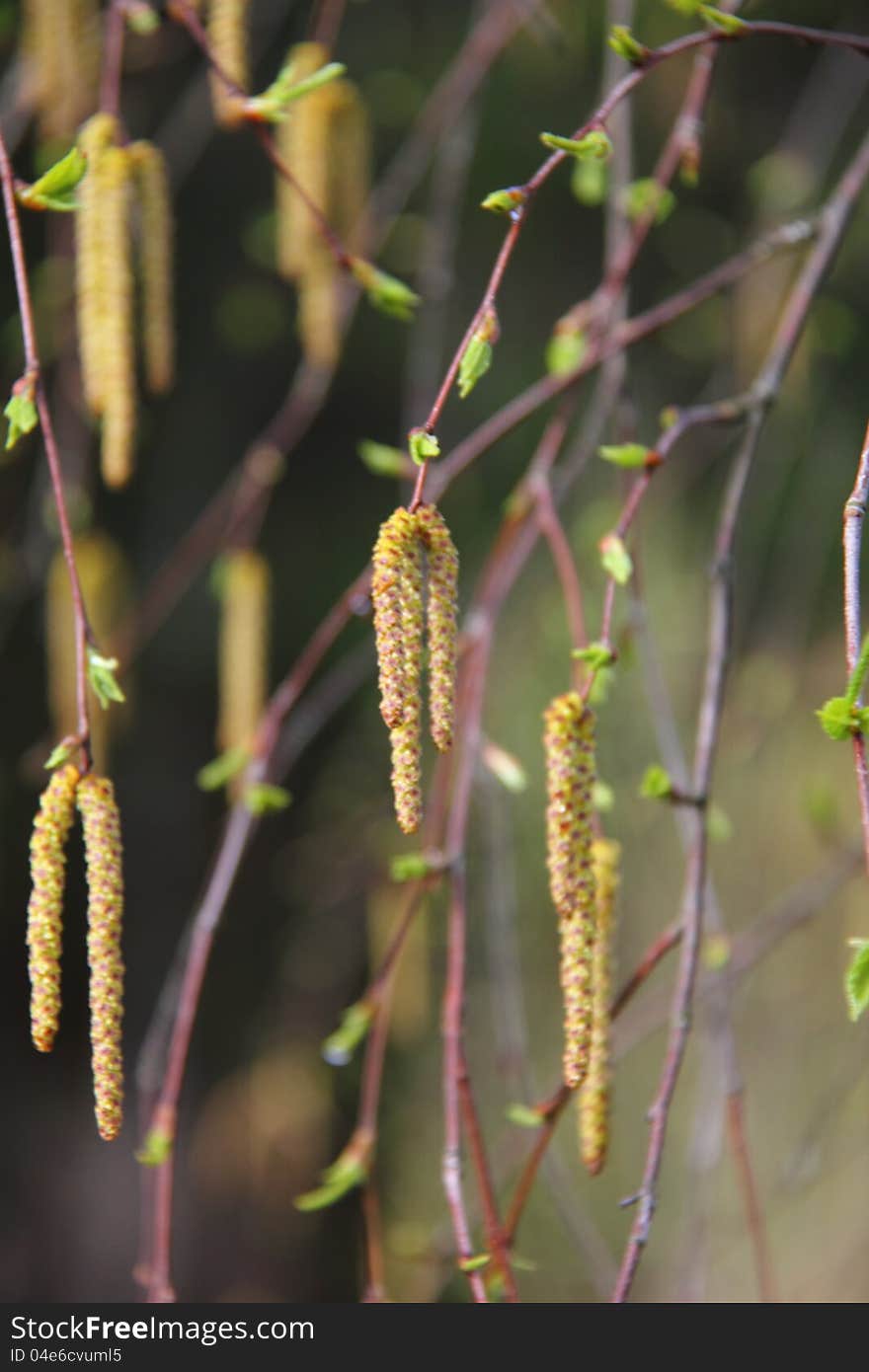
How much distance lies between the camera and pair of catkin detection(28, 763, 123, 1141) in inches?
33.6

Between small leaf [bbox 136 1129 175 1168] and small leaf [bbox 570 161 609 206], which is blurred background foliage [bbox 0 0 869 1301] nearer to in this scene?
small leaf [bbox 570 161 609 206]

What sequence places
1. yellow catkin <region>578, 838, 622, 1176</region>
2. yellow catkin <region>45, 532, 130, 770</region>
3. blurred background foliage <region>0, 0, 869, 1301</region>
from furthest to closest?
1. blurred background foliage <region>0, 0, 869, 1301</region>
2. yellow catkin <region>45, 532, 130, 770</region>
3. yellow catkin <region>578, 838, 622, 1176</region>

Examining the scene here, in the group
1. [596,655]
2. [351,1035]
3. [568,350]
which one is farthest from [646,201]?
[351,1035]

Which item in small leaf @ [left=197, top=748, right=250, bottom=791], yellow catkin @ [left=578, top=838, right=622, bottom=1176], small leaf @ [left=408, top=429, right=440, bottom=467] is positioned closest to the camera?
small leaf @ [left=408, top=429, right=440, bottom=467]

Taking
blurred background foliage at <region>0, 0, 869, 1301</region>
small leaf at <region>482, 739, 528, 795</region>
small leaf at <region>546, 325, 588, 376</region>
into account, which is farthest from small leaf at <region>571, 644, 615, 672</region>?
blurred background foliage at <region>0, 0, 869, 1301</region>

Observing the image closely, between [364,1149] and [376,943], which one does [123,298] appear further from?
[376,943]

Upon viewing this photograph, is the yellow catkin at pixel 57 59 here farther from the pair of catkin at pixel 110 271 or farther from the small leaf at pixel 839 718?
the small leaf at pixel 839 718

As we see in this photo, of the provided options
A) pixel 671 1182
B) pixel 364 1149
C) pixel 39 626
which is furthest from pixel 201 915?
pixel 671 1182

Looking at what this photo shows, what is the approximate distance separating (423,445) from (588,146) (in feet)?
0.79

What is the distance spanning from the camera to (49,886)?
34.5 inches

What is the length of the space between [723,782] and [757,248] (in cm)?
187

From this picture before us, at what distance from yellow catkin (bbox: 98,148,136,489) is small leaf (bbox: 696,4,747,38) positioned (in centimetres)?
48

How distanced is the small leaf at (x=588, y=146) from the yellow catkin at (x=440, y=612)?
8.8 inches

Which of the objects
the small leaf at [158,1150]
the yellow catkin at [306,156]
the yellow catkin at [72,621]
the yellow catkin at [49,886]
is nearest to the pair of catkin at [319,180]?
the yellow catkin at [306,156]
